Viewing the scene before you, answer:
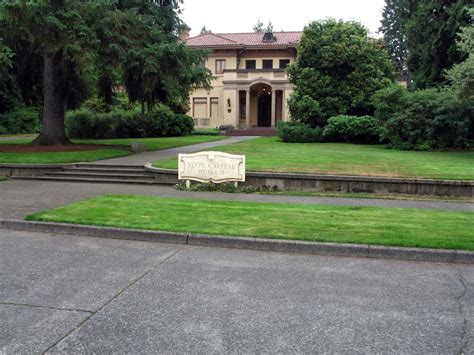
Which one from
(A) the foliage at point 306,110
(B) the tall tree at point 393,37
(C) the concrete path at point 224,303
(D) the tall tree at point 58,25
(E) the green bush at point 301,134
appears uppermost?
(B) the tall tree at point 393,37

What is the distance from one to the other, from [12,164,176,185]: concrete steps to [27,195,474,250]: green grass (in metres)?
3.55

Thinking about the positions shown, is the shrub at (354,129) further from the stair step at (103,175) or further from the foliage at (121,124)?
the stair step at (103,175)

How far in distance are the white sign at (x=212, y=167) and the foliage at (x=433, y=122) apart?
13748 millimetres

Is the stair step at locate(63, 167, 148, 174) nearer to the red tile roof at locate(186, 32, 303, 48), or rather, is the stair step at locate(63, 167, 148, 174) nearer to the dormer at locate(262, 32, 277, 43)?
the red tile roof at locate(186, 32, 303, 48)

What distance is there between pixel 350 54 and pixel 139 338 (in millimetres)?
28585

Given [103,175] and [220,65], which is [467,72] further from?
[220,65]

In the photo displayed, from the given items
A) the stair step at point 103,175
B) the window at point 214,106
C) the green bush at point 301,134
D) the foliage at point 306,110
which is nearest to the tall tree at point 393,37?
the window at point 214,106

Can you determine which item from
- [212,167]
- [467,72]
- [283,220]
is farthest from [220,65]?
[283,220]

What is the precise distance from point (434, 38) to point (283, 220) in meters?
28.3

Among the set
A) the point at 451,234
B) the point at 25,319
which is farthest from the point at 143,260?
the point at 451,234

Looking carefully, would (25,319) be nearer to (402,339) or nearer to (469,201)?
(402,339)

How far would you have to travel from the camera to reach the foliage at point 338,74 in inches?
1167

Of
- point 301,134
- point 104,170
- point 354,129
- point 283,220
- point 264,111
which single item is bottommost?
point 283,220

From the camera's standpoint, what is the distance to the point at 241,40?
49.5 metres
